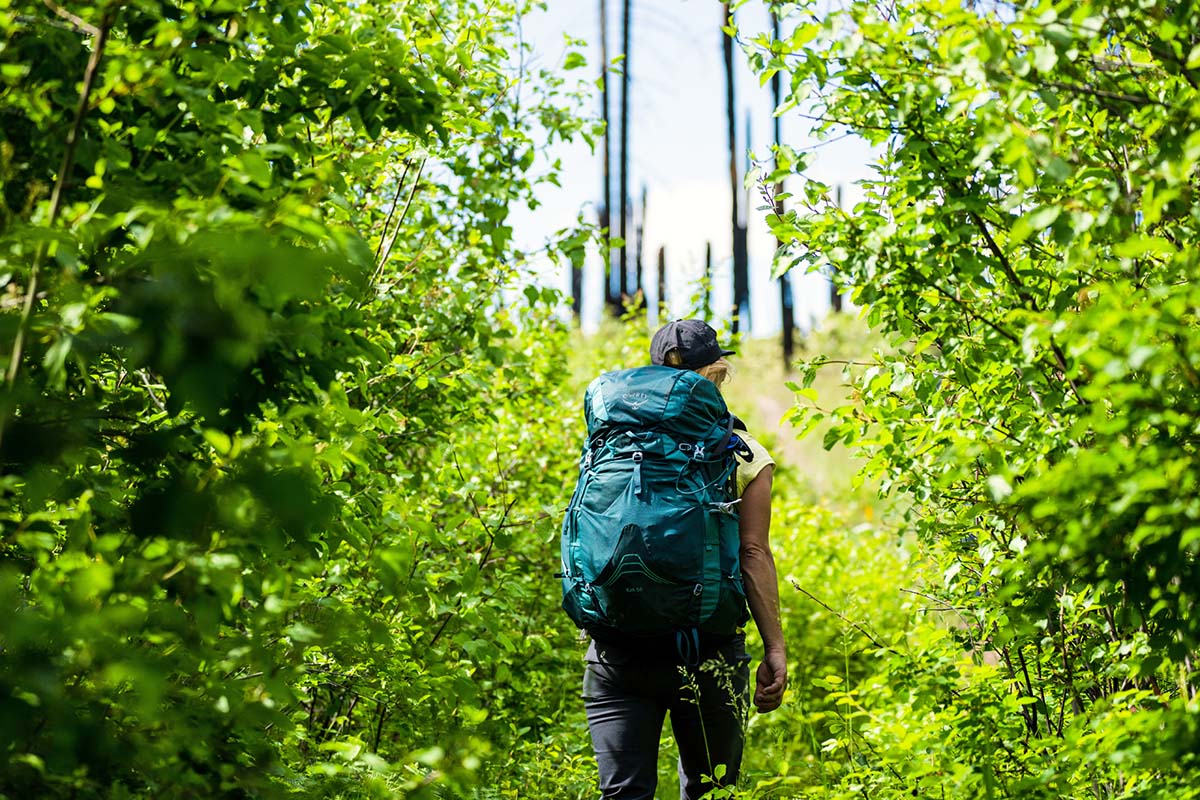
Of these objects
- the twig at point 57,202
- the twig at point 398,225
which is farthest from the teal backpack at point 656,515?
the twig at point 57,202

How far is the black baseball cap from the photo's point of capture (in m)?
3.15

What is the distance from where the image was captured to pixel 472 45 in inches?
159

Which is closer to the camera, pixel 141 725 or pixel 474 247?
pixel 141 725

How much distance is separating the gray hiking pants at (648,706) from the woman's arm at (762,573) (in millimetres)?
105

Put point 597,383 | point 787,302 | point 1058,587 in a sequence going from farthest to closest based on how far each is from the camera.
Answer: point 787,302 → point 597,383 → point 1058,587

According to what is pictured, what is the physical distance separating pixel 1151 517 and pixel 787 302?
25410 millimetres

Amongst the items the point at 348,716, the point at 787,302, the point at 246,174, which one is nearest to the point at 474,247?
the point at 348,716

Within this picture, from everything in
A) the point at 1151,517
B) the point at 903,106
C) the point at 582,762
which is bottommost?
the point at 582,762

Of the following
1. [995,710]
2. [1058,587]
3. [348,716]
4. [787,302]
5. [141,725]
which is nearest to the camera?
[141,725]

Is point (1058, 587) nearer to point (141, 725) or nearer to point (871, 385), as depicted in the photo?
point (871, 385)

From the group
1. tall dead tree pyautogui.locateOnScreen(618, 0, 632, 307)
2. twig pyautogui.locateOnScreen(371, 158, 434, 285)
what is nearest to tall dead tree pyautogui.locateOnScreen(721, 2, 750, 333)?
tall dead tree pyautogui.locateOnScreen(618, 0, 632, 307)

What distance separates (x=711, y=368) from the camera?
3.21 metres

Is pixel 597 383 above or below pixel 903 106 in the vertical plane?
below

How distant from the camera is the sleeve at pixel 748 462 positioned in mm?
3012
